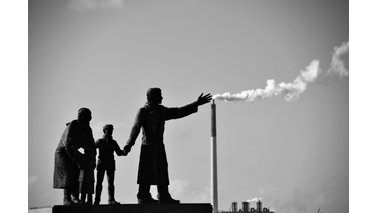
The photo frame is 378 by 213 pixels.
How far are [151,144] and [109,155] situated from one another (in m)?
1.11

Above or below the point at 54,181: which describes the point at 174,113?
above

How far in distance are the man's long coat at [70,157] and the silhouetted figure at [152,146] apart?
131cm

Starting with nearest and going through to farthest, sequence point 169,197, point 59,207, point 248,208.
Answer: point 59,207 → point 169,197 → point 248,208

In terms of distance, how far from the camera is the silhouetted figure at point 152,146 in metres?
23.5

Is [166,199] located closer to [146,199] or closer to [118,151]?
[146,199]

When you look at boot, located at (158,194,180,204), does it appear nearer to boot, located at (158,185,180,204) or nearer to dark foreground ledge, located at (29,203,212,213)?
boot, located at (158,185,180,204)

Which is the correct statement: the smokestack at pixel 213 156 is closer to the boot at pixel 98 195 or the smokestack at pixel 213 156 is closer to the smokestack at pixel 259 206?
the smokestack at pixel 259 206

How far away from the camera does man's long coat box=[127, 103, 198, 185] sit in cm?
2355

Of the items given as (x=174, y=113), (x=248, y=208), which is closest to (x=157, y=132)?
(x=174, y=113)

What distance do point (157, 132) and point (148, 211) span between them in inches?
87.1

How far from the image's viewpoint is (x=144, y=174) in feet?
77.2

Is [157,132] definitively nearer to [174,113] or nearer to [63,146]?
[174,113]

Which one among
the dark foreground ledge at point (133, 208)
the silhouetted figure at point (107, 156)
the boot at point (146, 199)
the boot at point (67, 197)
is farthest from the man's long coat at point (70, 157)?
the boot at point (146, 199)

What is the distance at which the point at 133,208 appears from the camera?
22.5 meters
